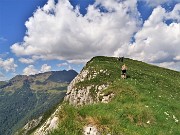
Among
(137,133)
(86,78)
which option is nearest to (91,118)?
(137,133)

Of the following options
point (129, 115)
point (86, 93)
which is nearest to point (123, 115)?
point (129, 115)

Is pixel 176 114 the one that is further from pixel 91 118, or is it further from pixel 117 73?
pixel 117 73

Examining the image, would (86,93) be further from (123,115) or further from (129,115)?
(123,115)

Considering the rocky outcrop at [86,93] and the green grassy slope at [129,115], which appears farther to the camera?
the rocky outcrop at [86,93]

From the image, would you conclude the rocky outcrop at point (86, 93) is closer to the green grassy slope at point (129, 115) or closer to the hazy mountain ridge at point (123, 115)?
the hazy mountain ridge at point (123, 115)

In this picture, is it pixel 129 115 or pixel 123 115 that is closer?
pixel 123 115

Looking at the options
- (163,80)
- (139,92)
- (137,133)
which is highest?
(163,80)

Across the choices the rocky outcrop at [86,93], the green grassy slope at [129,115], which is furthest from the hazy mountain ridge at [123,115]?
the rocky outcrop at [86,93]

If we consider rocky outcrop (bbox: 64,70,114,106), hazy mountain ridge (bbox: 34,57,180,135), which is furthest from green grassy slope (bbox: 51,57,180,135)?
rocky outcrop (bbox: 64,70,114,106)

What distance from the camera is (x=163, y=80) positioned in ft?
202

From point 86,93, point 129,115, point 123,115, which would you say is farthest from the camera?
point 86,93

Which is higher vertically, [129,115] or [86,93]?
[86,93]

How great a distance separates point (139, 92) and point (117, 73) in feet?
75.7

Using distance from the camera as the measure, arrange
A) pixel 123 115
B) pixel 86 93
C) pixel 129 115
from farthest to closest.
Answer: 1. pixel 86 93
2. pixel 129 115
3. pixel 123 115
